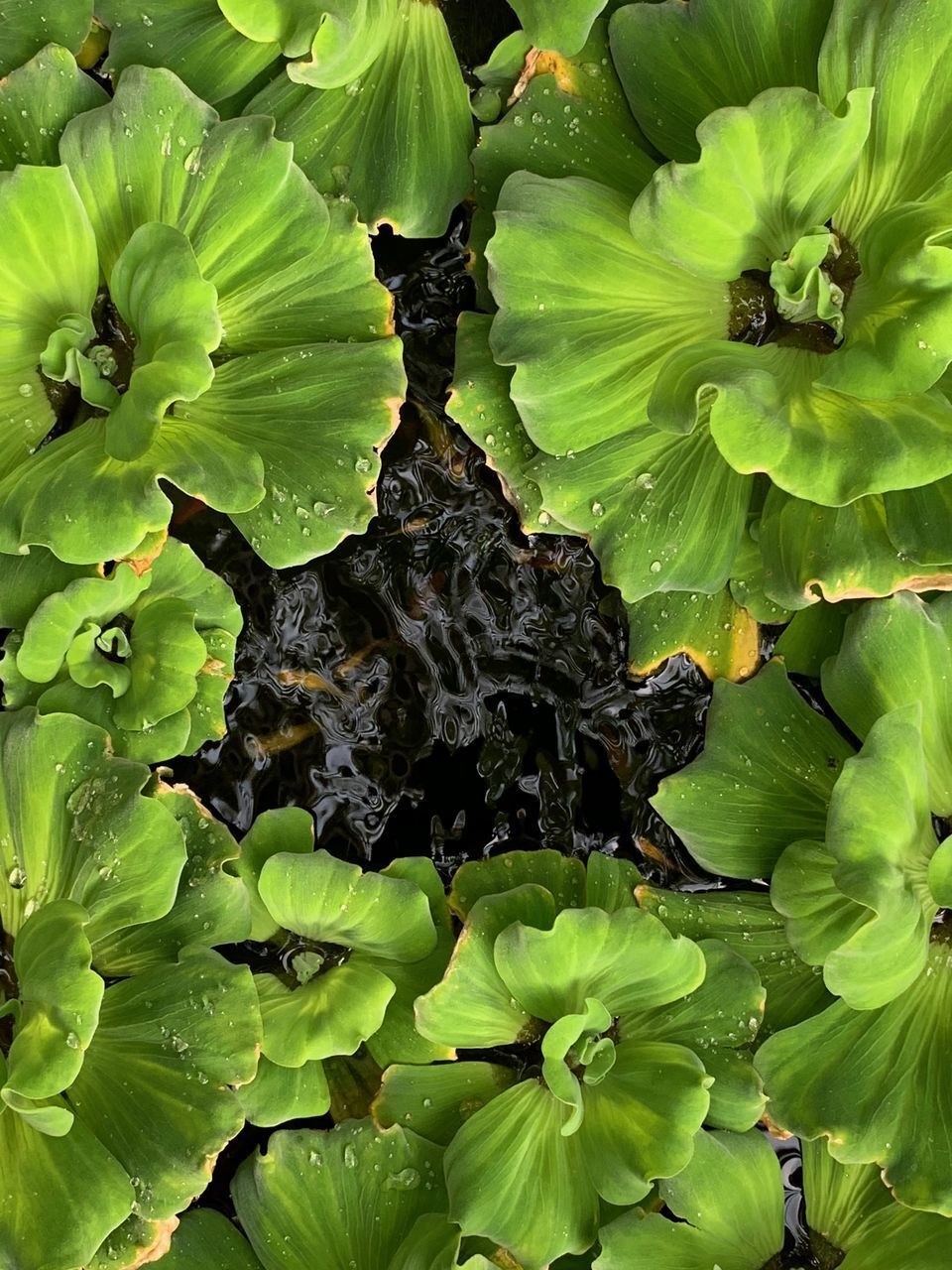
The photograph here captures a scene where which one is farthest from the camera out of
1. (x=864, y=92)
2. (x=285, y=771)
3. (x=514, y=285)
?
(x=285, y=771)

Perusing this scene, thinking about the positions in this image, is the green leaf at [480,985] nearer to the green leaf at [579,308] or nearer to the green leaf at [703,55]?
the green leaf at [579,308]

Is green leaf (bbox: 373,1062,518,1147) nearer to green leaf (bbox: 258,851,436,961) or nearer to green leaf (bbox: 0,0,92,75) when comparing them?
green leaf (bbox: 258,851,436,961)

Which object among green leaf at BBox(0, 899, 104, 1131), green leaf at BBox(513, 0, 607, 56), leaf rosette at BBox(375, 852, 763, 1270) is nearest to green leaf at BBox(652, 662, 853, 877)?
leaf rosette at BBox(375, 852, 763, 1270)

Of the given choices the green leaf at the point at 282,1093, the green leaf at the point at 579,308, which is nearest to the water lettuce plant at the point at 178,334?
the green leaf at the point at 579,308

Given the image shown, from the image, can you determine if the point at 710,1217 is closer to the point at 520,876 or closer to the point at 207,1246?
the point at 520,876

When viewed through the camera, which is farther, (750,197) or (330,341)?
(330,341)

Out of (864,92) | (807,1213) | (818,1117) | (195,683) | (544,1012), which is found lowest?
(807,1213)

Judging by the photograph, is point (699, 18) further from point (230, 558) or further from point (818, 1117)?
point (818, 1117)

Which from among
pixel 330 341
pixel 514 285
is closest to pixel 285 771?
pixel 330 341
